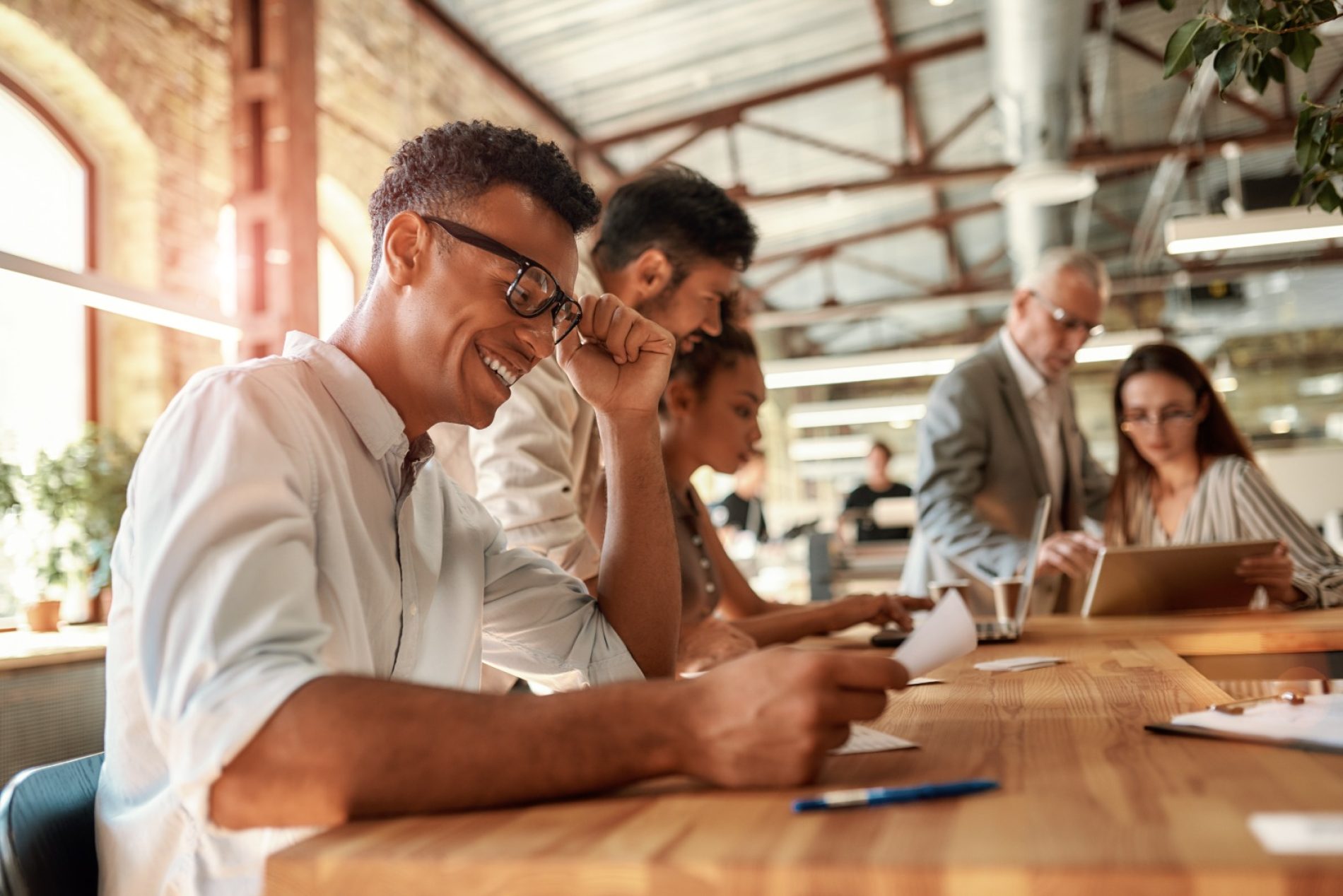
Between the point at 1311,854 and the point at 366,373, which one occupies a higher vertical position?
the point at 366,373

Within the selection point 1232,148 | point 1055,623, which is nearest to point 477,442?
point 1055,623

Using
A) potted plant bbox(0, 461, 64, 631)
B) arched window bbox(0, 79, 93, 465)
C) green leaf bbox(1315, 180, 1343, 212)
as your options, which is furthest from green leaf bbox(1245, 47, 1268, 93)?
arched window bbox(0, 79, 93, 465)

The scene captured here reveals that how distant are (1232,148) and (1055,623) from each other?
7.08 m

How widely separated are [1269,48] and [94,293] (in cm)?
351

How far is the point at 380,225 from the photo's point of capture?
4.53 ft

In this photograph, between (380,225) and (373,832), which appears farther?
(380,225)

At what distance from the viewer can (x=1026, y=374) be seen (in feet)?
11.5

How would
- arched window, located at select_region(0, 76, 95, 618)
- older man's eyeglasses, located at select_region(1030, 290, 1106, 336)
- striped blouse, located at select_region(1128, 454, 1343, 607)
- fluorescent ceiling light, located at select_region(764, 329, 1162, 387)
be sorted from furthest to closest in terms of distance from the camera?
fluorescent ceiling light, located at select_region(764, 329, 1162, 387)
arched window, located at select_region(0, 76, 95, 618)
older man's eyeglasses, located at select_region(1030, 290, 1106, 336)
striped blouse, located at select_region(1128, 454, 1343, 607)

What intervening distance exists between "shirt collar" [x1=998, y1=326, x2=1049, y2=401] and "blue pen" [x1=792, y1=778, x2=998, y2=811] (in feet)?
9.17

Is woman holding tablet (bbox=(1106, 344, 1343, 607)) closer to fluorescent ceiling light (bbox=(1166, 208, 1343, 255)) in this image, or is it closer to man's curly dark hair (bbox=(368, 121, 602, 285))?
man's curly dark hair (bbox=(368, 121, 602, 285))

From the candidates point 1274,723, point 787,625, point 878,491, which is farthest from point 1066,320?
point 878,491

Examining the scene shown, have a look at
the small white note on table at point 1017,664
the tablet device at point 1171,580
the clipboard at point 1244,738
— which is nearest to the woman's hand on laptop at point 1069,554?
the tablet device at point 1171,580

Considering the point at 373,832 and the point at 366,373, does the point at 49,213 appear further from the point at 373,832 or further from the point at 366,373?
the point at 373,832

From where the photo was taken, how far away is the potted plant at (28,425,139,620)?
425 centimetres
